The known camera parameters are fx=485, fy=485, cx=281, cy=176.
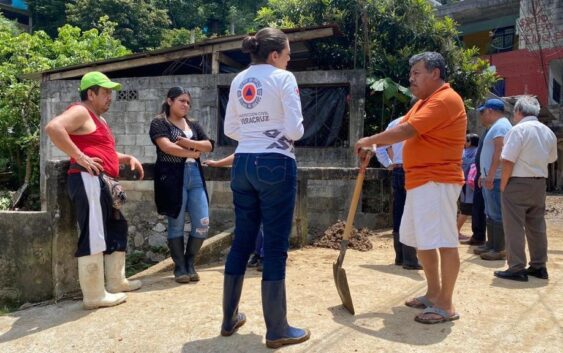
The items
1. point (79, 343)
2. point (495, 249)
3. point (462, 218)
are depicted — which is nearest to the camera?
point (79, 343)

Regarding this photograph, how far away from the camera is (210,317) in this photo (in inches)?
124

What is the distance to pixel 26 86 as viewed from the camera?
12781mm

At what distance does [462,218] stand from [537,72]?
14763mm

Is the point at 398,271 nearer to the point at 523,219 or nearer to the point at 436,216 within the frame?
the point at 523,219

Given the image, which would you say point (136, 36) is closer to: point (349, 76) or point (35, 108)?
point (35, 108)

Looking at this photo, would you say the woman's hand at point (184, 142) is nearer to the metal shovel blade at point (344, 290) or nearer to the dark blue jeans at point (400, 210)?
the metal shovel blade at point (344, 290)

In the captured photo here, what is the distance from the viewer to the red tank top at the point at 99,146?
335cm

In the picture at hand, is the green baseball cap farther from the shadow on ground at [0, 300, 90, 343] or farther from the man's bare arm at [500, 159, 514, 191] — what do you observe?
the man's bare arm at [500, 159, 514, 191]

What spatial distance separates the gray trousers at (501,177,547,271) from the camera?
4242 millimetres

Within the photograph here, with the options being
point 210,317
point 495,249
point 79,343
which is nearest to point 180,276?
point 210,317

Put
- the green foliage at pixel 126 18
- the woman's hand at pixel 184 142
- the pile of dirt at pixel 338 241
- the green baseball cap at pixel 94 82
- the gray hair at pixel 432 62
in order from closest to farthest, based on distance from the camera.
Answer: the gray hair at pixel 432 62 < the green baseball cap at pixel 94 82 < the woman's hand at pixel 184 142 < the pile of dirt at pixel 338 241 < the green foliage at pixel 126 18

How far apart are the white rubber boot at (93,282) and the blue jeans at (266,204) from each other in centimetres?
112

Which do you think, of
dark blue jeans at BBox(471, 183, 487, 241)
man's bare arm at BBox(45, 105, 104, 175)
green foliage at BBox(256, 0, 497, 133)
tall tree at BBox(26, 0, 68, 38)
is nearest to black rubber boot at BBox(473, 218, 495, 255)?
dark blue jeans at BBox(471, 183, 487, 241)

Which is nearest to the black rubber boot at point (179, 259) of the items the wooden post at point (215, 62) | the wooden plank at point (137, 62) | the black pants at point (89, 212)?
the black pants at point (89, 212)
